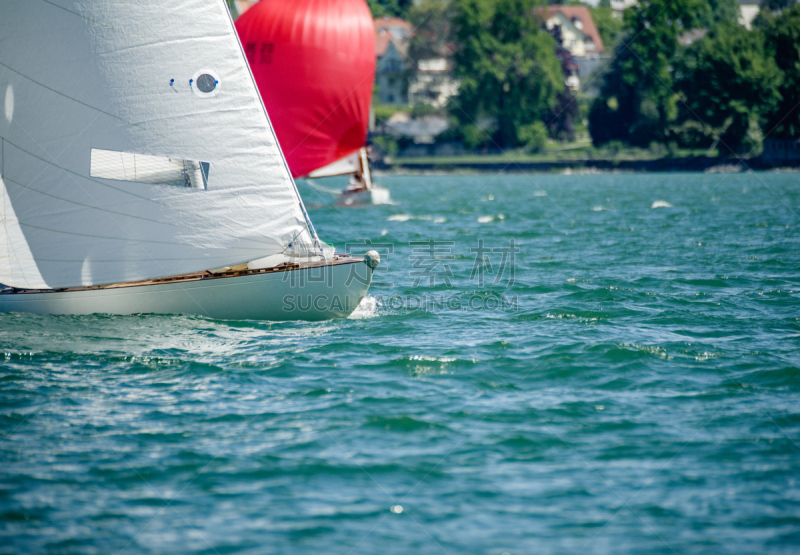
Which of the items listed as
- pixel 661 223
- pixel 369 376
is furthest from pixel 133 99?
pixel 661 223

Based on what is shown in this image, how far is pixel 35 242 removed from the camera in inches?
498

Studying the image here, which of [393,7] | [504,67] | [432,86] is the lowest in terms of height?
[504,67]

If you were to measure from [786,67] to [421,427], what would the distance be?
278 ft

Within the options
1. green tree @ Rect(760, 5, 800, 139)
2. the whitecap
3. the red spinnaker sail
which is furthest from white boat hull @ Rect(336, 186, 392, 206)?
green tree @ Rect(760, 5, 800, 139)

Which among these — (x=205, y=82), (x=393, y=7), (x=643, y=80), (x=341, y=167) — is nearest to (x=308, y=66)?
(x=341, y=167)

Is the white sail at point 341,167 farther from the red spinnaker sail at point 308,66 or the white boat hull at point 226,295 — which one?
the white boat hull at point 226,295

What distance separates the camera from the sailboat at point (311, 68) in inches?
1222

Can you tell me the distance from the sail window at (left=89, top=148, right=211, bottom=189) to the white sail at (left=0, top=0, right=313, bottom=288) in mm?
16

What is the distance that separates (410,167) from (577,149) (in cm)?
1911

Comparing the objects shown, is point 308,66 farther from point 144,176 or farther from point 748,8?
point 748,8

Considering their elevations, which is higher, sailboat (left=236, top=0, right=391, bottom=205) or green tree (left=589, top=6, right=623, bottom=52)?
green tree (left=589, top=6, right=623, bottom=52)

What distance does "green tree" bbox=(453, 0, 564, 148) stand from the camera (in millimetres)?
92312

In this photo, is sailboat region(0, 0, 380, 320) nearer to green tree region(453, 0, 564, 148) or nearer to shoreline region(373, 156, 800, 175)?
shoreline region(373, 156, 800, 175)

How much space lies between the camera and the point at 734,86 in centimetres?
7831
